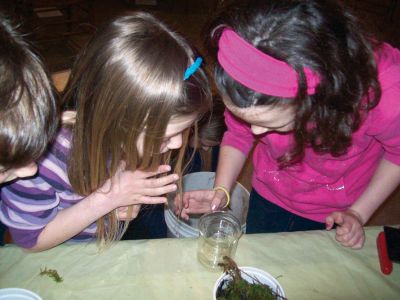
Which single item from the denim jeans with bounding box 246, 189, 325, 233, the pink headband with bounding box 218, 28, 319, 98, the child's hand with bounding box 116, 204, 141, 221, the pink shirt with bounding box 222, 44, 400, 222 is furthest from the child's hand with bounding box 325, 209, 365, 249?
the child's hand with bounding box 116, 204, 141, 221

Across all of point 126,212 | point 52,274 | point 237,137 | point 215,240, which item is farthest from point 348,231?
point 52,274

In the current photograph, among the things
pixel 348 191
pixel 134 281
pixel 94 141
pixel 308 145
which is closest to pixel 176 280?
pixel 134 281

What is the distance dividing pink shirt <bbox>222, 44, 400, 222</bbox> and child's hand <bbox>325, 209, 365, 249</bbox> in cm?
14

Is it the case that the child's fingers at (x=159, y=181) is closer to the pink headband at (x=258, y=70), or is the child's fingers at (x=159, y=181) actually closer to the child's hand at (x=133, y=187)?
the child's hand at (x=133, y=187)

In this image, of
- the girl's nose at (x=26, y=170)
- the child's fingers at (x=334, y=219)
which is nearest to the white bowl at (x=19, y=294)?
the girl's nose at (x=26, y=170)

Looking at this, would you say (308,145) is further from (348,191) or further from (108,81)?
(108,81)

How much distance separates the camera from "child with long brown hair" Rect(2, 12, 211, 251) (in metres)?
0.65

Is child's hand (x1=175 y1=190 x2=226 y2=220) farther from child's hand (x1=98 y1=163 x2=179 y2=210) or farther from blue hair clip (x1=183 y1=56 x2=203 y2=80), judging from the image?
blue hair clip (x1=183 y1=56 x2=203 y2=80)

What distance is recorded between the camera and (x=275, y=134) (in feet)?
3.09

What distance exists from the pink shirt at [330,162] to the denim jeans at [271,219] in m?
0.02

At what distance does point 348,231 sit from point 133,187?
1.63ft

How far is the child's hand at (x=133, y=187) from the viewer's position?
2.62 ft

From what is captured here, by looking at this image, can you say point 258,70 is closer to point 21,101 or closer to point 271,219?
point 21,101

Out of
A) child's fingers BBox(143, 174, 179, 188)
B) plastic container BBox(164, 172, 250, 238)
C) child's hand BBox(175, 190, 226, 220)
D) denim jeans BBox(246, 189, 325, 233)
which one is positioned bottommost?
plastic container BBox(164, 172, 250, 238)
